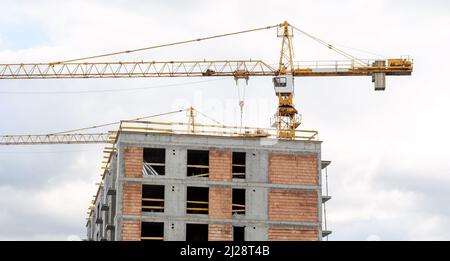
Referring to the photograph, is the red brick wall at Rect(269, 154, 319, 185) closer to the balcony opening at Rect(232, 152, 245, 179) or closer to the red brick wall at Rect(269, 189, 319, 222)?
the red brick wall at Rect(269, 189, 319, 222)

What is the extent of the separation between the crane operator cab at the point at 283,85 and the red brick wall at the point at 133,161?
48.5 metres

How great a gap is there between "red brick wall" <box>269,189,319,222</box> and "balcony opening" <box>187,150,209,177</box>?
596 cm

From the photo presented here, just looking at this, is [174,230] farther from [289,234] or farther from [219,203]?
[289,234]

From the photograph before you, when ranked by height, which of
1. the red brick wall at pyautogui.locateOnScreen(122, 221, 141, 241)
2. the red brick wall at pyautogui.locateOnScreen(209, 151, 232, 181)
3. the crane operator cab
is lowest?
the red brick wall at pyautogui.locateOnScreen(122, 221, 141, 241)

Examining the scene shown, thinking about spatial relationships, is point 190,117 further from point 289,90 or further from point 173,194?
point 173,194

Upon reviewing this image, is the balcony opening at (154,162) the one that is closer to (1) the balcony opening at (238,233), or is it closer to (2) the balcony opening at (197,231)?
(2) the balcony opening at (197,231)

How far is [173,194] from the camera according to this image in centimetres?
7731

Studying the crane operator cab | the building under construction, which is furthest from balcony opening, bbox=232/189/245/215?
the crane operator cab

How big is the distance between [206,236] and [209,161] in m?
6.28

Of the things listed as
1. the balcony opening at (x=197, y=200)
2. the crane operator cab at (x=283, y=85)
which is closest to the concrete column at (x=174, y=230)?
the balcony opening at (x=197, y=200)

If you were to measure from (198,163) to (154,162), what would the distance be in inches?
148

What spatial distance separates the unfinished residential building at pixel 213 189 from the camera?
76.8 m

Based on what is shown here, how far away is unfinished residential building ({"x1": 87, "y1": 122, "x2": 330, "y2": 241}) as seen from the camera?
76.8 metres
